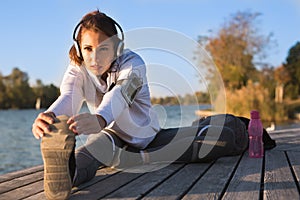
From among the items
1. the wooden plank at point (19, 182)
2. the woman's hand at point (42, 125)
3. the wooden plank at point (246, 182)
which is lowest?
the wooden plank at point (19, 182)

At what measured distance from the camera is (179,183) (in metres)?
1.70

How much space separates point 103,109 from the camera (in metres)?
1.63

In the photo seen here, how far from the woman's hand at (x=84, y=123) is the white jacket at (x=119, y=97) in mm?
284

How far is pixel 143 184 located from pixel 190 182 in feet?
0.70

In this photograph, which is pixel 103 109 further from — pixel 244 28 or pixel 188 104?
pixel 244 28

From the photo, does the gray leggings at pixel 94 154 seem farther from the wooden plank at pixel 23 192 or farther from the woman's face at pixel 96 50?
the woman's face at pixel 96 50

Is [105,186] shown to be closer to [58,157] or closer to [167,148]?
[58,157]

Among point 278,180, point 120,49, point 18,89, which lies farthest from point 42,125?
point 18,89

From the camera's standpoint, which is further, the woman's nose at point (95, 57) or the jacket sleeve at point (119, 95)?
the woman's nose at point (95, 57)

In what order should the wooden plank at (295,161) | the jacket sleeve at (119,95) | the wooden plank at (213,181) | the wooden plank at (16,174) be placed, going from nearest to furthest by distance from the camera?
1. the wooden plank at (213,181)
2. the jacket sleeve at (119,95)
3. the wooden plank at (295,161)
4. the wooden plank at (16,174)

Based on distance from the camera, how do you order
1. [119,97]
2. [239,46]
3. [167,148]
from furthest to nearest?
[239,46]
[167,148]
[119,97]

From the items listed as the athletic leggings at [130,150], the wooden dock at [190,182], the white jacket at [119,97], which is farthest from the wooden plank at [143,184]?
the white jacket at [119,97]

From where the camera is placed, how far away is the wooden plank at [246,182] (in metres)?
1.48

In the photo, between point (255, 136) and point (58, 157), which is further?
point (255, 136)
